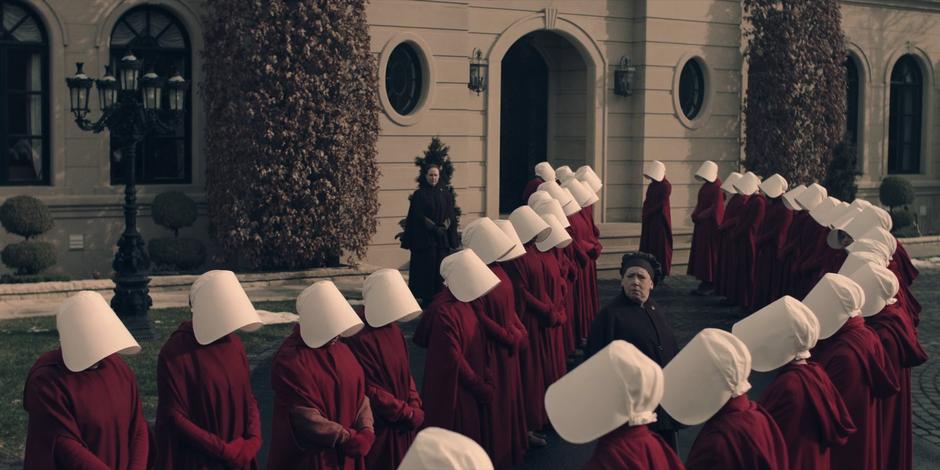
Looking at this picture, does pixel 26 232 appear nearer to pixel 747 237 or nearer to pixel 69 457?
pixel 747 237

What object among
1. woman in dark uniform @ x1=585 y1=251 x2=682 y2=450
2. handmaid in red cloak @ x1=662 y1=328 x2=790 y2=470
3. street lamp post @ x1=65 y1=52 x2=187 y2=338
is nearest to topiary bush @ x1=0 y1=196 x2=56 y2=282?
street lamp post @ x1=65 y1=52 x2=187 y2=338

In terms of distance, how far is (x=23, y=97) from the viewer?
753 inches

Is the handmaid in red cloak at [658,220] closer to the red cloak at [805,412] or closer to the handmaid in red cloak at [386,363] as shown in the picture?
the handmaid in red cloak at [386,363]

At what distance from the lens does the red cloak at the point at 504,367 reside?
9.60 m

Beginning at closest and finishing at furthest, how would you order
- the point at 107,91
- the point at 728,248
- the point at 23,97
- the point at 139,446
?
the point at 139,446, the point at 107,91, the point at 728,248, the point at 23,97

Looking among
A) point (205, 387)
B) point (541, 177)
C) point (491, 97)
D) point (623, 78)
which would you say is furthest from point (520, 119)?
point (205, 387)

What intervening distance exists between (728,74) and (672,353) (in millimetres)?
17967

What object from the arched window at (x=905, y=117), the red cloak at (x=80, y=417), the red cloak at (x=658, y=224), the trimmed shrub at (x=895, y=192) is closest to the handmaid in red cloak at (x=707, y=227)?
the red cloak at (x=658, y=224)

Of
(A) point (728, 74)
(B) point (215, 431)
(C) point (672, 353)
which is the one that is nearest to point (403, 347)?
(B) point (215, 431)

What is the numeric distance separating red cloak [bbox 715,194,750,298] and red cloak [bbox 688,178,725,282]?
29 centimetres

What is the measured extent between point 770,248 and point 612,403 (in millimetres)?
12542

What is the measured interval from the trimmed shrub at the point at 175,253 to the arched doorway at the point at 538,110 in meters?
7.88

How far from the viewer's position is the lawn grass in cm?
1077

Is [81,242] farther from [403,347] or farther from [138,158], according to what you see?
[403,347]
